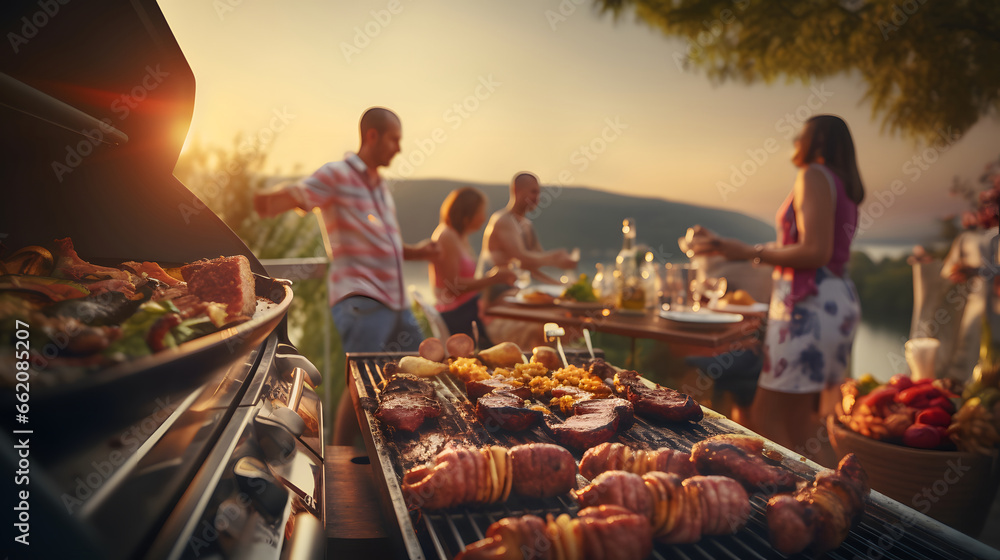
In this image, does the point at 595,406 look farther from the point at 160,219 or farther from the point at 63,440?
the point at 160,219

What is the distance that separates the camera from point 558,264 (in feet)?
19.0

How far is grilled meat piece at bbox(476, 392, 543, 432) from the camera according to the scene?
1930mm

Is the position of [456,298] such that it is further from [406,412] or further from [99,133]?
[99,133]

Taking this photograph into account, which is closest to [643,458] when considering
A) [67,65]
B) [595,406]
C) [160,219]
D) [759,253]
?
[595,406]

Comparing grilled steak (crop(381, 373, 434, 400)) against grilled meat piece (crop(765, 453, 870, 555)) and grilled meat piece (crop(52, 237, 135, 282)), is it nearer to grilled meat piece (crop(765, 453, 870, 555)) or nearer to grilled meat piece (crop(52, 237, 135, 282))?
grilled meat piece (crop(52, 237, 135, 282))

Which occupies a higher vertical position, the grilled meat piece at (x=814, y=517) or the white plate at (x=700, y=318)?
the white plate at (x=700, y=318)

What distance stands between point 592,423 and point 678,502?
0.56m

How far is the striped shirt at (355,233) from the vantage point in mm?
4215

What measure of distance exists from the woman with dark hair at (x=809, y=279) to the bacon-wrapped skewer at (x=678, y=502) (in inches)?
104

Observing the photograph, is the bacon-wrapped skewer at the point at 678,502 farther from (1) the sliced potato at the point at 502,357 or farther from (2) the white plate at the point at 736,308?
(2) the white plate at the point at 736,308

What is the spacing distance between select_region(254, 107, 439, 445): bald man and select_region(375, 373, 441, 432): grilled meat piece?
2015 millimetres
